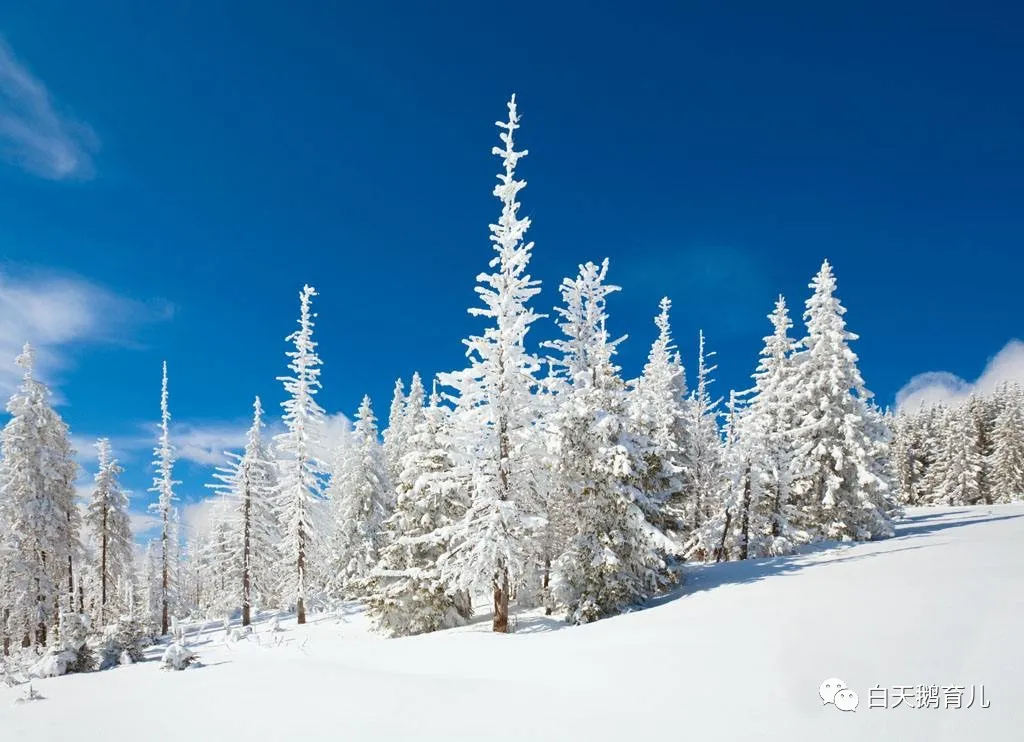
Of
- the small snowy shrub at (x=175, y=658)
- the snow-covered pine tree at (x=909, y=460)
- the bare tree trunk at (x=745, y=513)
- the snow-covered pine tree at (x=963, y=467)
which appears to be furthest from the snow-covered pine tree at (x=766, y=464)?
the snow-covered pine tree at (x=909, y=460)

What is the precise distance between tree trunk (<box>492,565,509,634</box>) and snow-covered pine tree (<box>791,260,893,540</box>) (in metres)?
18.7

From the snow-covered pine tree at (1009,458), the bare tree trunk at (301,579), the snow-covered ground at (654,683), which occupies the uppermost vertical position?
the snow-covered pine tree at (1009,458)

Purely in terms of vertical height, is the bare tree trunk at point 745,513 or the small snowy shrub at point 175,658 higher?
the bare tree trunk at point 745,513

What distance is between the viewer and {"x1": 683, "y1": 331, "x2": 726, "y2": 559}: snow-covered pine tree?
1494 inches

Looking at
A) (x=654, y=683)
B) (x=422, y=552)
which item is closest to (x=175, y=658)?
(x=422, y=552)

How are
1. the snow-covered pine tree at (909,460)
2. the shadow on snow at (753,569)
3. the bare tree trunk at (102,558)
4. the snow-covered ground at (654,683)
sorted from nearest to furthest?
1. the snow-covered ground at (654,683)
2. the shadow on snow at (753,569)
3. the bare tree trunk at (102,558)
4. the snow-covered pine tree at (909,460)

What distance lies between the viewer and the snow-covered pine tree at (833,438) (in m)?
28.6

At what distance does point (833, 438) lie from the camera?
29.7 m

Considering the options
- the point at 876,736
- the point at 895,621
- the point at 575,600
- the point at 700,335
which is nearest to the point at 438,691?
the point at 876,736

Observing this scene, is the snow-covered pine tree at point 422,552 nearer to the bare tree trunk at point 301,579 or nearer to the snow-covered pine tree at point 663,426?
the snow-covered pine tree at point 663,426

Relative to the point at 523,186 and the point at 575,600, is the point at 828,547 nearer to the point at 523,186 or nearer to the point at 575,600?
the point at 575,600

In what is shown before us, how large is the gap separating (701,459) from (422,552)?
27.5m

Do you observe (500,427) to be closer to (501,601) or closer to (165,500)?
(501,601)

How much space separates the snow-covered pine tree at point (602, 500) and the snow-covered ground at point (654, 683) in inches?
210
